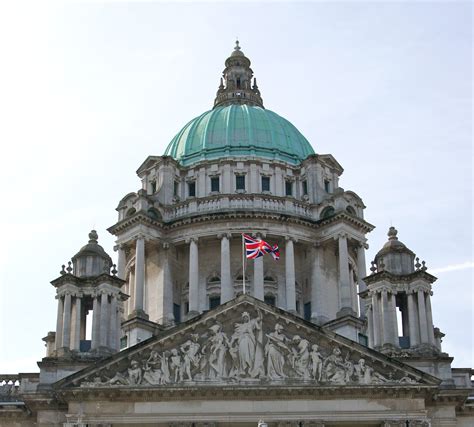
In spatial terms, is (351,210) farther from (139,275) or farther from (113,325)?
(113,325)

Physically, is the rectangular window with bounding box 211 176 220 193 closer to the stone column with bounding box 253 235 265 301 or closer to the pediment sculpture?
the stone column with bounding box 253 235 265 301

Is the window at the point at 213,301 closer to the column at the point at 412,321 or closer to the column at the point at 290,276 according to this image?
the column at the point at 290,276

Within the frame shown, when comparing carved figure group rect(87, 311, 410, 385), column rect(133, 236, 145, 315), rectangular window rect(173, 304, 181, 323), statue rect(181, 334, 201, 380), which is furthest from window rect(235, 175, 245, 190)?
statue rect(181, 334, 201, 380)

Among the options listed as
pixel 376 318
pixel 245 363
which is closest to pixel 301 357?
pixel 245 363

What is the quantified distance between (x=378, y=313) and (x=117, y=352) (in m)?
12.3

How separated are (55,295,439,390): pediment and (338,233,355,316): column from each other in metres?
11.6

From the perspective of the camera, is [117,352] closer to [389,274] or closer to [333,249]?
[389,274]

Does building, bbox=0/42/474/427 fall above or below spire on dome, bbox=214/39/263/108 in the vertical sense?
below

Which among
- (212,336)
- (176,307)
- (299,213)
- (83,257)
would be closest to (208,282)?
(176,307)

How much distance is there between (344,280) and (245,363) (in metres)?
15.2

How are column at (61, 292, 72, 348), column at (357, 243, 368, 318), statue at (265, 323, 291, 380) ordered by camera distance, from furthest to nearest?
column at (357, 243, 368, 318), column at (61, 292, 72, 348), statue at (265, 323, 291, 380)

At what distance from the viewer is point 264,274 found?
61.0m

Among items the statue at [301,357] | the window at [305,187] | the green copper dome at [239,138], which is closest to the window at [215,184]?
the green copper dome at [239,138]

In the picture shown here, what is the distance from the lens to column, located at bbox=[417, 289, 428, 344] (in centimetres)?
4919
